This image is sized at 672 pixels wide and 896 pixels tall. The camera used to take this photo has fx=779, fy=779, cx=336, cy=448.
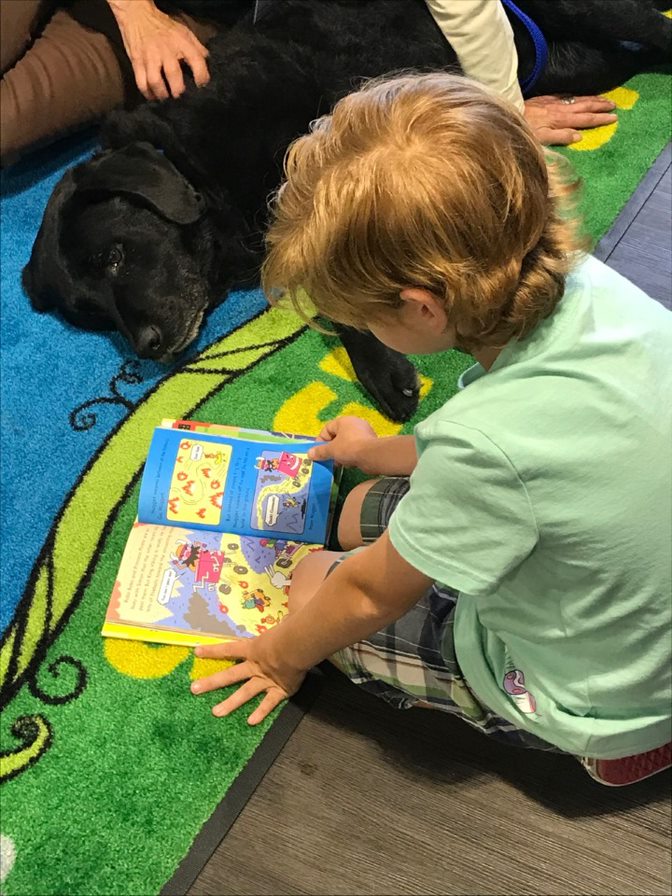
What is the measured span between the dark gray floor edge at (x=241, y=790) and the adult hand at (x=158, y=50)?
112 centimetres

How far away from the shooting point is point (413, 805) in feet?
3.46

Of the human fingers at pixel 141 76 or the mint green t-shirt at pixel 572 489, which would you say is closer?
the mint green t-shirt at pixel 572 489

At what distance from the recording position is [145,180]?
4.57 ft

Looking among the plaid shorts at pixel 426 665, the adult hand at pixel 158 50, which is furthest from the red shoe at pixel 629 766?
the adult hand at pixel 158 50

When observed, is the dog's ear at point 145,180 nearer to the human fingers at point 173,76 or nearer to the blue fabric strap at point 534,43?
the human fingers at point 173,76

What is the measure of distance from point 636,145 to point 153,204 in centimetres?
103

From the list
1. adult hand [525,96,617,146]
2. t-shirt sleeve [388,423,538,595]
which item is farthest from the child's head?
adult hand [525,96,617,146]

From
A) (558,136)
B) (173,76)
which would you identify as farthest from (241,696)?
(558,136)

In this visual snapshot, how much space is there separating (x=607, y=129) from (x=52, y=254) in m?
1.19

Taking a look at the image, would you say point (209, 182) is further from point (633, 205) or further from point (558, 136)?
point (633, 205)

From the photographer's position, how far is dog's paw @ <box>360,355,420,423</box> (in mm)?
1322

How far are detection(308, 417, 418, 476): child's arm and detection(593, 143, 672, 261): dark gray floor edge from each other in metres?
0.65

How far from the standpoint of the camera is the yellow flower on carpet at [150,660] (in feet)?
3.67

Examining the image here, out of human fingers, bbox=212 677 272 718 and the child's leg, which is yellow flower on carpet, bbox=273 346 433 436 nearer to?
the child's leg
